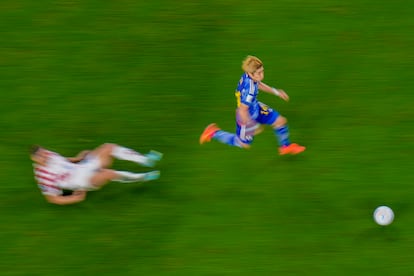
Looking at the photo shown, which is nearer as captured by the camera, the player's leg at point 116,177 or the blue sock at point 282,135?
the player's leg at point 116,177

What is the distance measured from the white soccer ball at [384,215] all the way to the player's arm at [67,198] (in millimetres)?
4349

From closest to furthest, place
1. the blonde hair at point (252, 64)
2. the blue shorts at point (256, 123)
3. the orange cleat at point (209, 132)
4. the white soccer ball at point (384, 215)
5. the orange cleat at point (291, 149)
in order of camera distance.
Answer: the white soccer ball at point (384, 215)
the blonde hair at point (252, 64)
the blue shorts at point (256, 123)
the orange cleat at point (291, 149)
the orange cleat at point (209, 132)

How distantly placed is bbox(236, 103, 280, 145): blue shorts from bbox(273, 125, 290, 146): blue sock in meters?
0.18

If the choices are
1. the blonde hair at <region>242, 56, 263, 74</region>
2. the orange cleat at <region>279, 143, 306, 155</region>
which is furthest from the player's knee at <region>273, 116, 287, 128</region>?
the blonde hair at <region>242, 56, 263, 74</region>

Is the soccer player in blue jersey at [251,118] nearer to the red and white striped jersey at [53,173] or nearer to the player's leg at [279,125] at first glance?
the player's leg at [279,125]

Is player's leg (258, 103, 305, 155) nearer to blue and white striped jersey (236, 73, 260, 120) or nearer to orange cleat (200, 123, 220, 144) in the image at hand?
blue and white striped jersey (236, 73, 260, 120)

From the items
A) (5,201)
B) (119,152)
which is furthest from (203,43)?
(5,201)

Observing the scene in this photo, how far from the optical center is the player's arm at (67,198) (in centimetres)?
1061

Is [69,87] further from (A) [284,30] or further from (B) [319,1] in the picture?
(B) [319,1]

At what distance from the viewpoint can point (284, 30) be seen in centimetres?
1324

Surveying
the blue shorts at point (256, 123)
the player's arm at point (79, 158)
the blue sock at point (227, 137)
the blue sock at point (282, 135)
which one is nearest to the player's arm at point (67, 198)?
the player's arm at point (79, 158)

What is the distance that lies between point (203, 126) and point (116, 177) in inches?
76.5

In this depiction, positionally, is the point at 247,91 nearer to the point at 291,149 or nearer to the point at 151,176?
the point at 291,149

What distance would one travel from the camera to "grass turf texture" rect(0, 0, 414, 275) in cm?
1012
